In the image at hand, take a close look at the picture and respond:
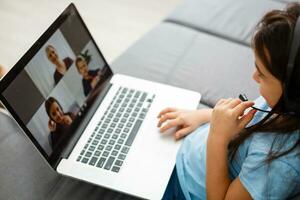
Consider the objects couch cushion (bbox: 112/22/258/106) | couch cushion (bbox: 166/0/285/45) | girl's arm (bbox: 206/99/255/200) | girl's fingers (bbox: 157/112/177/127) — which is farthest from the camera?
couch cushion (bbox: 166/0/285/45)

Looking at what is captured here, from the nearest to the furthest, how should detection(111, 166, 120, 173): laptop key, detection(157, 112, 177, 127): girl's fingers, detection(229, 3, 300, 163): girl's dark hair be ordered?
detection(229, 3, 300, 163): girl's dark hair
detection(111, 166, 120, 173): laptop key
detection(157, 112, 177, 127): girl's fingers

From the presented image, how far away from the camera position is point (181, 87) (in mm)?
1206

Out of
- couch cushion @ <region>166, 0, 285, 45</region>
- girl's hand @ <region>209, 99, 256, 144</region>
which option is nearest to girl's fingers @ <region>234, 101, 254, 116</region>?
girl's hand @ <region>209, 99, 256, 144</region>

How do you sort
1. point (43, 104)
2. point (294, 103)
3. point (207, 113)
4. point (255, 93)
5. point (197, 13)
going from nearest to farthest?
point (294, 103) < point (43, 104) < point (207, 113) < point (255, 93) < point (197, 13)

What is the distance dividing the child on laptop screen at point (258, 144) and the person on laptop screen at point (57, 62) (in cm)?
38

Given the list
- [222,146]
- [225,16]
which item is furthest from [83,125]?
[225,16]

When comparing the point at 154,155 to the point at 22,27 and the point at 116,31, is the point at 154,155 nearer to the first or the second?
the point at 116,31

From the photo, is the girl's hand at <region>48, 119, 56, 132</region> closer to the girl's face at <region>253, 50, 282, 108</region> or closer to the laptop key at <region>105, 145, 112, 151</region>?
the laptop key at <region>105, 145, 112, 151</region>

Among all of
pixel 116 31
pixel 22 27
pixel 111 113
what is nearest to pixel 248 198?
pixel 111 113

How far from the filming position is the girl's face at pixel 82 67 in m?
1.06

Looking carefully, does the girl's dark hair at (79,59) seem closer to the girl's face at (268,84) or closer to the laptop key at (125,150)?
the laptop key at (125,150)

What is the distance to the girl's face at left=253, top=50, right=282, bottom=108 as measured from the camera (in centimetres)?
68

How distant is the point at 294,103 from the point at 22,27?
1986 millimetres

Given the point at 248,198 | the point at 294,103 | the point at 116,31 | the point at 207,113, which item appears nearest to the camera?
the point at 294,103
